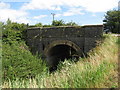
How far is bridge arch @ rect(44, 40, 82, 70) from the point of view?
40.4 feet

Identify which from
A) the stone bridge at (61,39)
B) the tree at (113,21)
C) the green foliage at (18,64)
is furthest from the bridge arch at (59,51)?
the tree at (113,21)

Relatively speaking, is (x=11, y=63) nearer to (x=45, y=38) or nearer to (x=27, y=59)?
(x=27, y=59)

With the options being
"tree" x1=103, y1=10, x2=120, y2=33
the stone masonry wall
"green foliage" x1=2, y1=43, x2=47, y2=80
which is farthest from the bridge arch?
"tree" x1=103, y1=10, x2=120, y2=33

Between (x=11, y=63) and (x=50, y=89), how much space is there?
783cm

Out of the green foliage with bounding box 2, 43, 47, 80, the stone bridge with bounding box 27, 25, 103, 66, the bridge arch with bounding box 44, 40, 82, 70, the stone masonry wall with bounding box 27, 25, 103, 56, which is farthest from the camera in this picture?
the bridge arch with bounding box 44, 40, 82, 70

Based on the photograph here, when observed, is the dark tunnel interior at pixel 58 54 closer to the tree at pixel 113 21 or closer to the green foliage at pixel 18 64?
the green foliage at pixel 18 64

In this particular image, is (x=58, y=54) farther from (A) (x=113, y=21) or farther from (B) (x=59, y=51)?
(A) (x=113, y=21)

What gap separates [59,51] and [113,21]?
19.3m

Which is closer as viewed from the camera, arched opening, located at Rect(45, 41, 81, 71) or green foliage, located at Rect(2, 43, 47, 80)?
green foliage, located at Rect(2, 43, 47, 80)

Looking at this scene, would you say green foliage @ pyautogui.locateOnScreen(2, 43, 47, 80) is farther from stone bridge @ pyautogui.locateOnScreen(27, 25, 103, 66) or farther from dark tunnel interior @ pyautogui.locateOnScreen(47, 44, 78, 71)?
dark tunnel interior @ pyautogui.locateOnScreen(47, 44, 78, 71)

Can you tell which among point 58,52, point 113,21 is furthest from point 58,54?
point 113,21

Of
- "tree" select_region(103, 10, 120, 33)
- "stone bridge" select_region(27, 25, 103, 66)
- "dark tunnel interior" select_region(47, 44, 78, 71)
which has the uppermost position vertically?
"tree" select_region(103, 10, 120, 33)

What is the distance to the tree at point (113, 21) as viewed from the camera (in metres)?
28.8

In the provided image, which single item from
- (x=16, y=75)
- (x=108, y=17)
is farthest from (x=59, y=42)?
(x=108, y=17)
